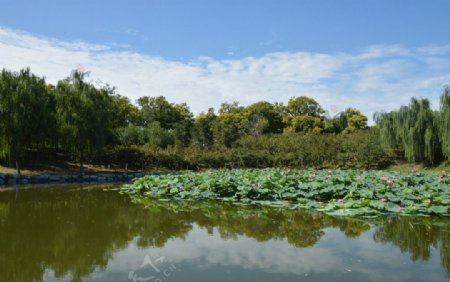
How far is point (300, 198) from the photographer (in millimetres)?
8555

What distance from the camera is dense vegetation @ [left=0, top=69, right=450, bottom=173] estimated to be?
16.1 m

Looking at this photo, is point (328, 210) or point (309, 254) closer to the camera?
point (309, 254)

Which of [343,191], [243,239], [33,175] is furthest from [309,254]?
[33,175]

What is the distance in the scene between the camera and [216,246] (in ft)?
16.8

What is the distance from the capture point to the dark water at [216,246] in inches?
157

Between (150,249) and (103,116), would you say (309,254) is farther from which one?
(103,116)

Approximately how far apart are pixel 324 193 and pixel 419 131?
14.3m

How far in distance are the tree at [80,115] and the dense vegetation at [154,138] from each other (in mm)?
42

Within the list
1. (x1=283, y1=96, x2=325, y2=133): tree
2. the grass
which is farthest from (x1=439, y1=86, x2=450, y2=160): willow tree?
(x1=283, y1=96, x2=325, y2=133): tree

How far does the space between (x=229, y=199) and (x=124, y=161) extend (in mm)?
12840

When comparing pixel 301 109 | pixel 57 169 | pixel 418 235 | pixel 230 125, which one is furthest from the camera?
pixel 301 109

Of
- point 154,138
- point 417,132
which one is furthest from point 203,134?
point 417,132

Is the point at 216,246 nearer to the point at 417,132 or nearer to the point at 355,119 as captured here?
the point at 417,132

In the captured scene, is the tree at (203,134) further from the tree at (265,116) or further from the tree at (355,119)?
the tree at (355,119)
